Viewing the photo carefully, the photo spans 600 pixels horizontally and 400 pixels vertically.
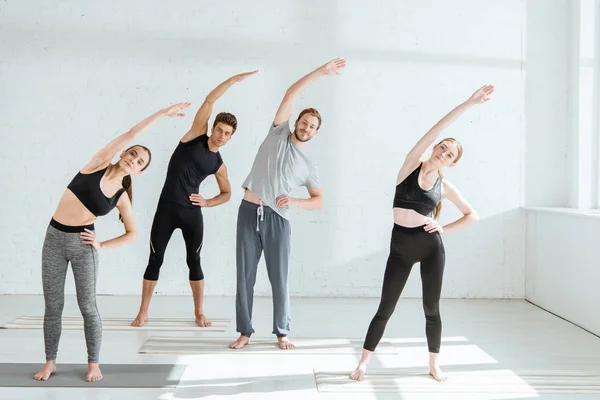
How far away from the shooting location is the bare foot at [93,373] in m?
3.48

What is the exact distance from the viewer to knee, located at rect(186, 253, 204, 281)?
4.93 m

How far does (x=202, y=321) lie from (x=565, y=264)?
2.88 meters

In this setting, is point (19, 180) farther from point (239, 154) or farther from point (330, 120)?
point (330, 120)

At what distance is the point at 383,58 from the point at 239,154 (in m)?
1.59

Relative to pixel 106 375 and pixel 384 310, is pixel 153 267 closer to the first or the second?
pixel 106 375

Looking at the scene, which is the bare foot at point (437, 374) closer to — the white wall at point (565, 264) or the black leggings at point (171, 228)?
the white wall at point (565, 264)

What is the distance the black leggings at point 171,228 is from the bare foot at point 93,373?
142cm

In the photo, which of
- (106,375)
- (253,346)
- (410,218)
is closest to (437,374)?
(410,218)

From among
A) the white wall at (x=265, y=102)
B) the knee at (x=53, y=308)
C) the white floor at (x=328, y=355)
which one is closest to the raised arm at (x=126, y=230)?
the knee at (x=53, y=308)

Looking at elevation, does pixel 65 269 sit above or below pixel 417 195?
below

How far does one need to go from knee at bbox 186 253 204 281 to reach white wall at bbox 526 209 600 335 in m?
2.82

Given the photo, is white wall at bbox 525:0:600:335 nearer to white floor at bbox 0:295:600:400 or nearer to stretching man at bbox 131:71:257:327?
white floor at bbox 0:295:600:400

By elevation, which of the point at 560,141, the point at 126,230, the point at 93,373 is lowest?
the point at 93,373

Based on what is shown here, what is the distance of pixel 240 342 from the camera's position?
4.29 m
